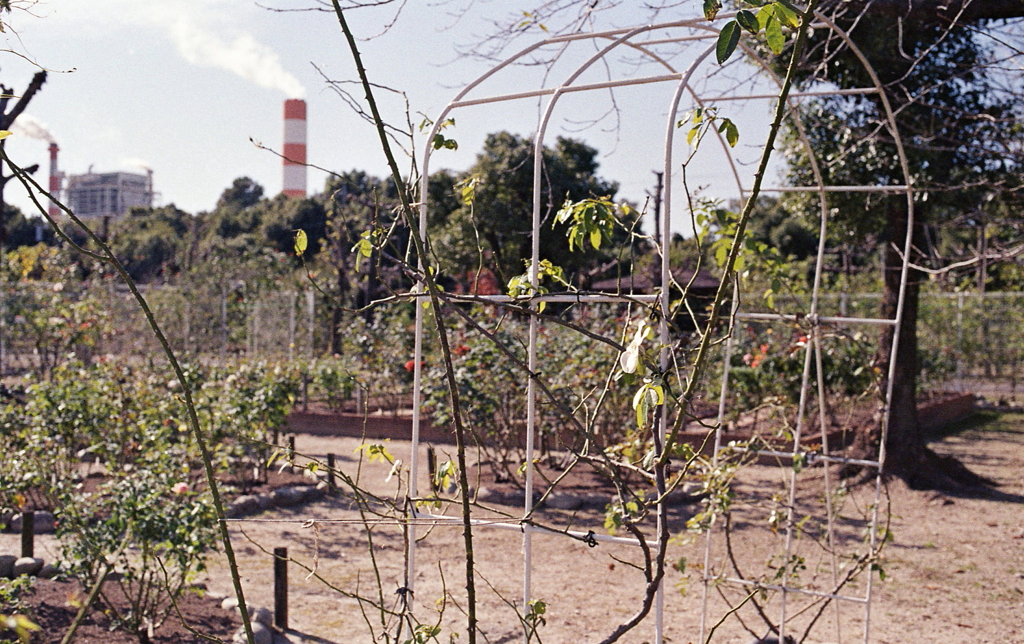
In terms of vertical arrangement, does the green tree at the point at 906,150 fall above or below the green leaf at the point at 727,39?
above

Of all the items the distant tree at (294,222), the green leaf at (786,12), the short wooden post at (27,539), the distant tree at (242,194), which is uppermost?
the distant tree at (242,194)

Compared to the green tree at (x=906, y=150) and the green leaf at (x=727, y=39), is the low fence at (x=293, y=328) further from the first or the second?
the green leaf at (x=727, y=39)

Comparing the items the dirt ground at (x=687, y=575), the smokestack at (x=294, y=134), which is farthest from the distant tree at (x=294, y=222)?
the dirt ground at (x=687, y=575)

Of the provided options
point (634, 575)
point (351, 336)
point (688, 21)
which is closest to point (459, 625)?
point (634, 575)

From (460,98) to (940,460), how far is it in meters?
6.09

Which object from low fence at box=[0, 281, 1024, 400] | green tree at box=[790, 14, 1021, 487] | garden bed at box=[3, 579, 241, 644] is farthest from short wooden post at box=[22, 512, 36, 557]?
low fence at box=[0, 281, 1024, 400]

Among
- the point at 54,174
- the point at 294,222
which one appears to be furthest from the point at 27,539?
the point at 54,174

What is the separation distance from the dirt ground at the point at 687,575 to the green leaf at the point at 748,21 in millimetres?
2198

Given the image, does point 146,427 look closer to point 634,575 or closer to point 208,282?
point 634,575

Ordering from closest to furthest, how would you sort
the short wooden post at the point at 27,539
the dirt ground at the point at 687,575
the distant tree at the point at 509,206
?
the dirt ground at the point at 687,575 < the short wooden post at the point at 27,539 < the distant tree at the point at 509,206

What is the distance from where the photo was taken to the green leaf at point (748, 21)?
1.46 meters

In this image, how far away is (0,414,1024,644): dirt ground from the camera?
13.4 ft

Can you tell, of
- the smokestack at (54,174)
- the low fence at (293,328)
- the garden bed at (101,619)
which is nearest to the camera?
the garden bed at (101,619)

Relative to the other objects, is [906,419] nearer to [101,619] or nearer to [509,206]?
[101,619]
